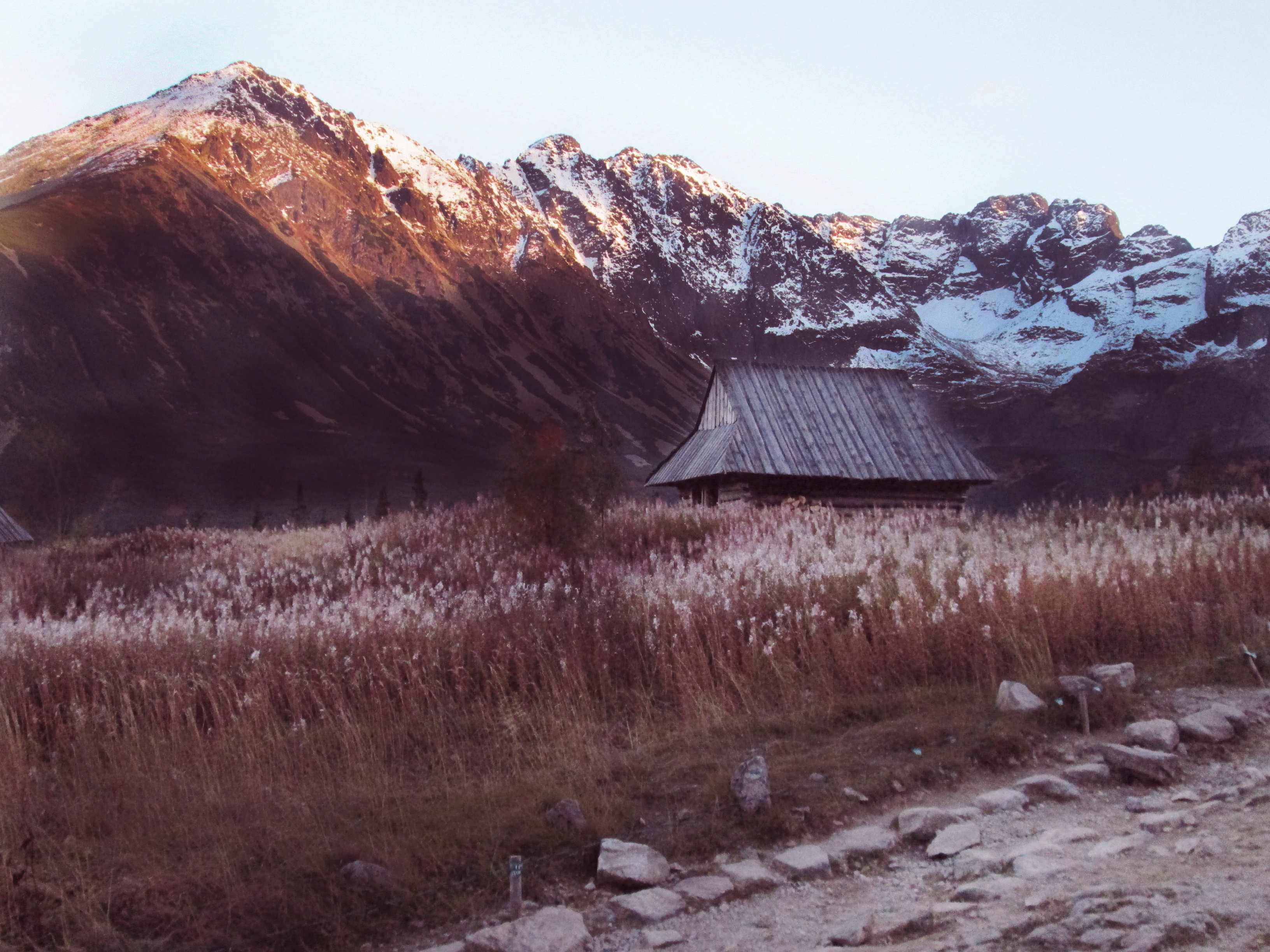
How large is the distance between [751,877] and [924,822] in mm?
1061

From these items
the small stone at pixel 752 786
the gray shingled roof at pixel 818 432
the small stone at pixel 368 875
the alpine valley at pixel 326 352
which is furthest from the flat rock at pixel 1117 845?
the alpine valley at pixel 326 352

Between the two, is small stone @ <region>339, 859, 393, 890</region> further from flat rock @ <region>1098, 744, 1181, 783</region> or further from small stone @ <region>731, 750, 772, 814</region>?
flat rock @ <region>1098, 744, 1181, 783</region>

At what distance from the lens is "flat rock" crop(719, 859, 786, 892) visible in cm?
467

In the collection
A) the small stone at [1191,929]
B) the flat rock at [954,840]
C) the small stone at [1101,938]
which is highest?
the small stone at [1191,929]

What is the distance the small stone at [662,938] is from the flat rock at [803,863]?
30.0 inches

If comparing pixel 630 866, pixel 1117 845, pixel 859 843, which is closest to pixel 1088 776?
Answer: pixel 1117 845

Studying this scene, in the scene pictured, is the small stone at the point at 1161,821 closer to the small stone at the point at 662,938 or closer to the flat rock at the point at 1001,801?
the flat rock at the point at 1001,801

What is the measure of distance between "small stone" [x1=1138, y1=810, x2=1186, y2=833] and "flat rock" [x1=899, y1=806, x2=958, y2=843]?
0.91 m

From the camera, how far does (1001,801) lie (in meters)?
5.47

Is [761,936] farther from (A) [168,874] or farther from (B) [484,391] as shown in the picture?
(B) [484,391]

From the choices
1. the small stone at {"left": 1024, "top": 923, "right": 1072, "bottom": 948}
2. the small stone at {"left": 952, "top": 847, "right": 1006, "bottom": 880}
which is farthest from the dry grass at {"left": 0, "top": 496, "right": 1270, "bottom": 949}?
the small stone at {"left": 1024, "top": 923, "right": 1072, "bottom": 948}

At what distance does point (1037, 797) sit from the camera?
5.59 meters

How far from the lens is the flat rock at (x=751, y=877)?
15.3 ft

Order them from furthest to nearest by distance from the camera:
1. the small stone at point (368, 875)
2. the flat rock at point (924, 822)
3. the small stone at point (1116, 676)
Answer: the small stone at point (1116, 676) < the flat rock at point (924, 822) < the small stone at point (368, 875)
